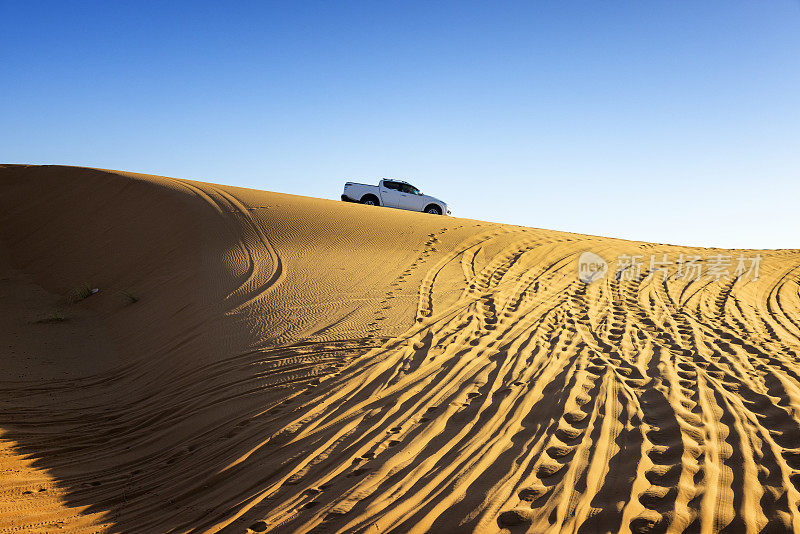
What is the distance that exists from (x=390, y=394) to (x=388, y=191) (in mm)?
14525

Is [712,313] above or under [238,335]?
above

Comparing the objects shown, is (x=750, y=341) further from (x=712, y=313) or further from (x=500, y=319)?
(x=500, y=319)

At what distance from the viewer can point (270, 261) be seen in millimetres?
10289

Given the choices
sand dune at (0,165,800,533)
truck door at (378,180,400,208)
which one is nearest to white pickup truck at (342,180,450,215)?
truck door at (378,180,400,208)

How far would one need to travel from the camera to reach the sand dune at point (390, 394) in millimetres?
3535

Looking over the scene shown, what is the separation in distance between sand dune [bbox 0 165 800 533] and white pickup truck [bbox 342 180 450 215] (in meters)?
7.17

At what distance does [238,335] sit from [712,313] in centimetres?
784

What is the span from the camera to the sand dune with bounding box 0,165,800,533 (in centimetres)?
354

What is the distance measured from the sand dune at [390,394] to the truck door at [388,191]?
23.4 ft

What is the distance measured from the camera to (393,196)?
19.1m

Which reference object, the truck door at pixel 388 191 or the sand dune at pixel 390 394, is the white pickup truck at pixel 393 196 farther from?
the sand dune at pixel 390 394

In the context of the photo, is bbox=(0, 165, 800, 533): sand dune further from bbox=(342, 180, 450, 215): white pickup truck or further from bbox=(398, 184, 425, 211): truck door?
bbox=(398, 184, 425, 211): truck door

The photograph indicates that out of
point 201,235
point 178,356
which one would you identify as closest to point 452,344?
point 178,356

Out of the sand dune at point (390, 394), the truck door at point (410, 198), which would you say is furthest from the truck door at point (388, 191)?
the sand dune at point (390, 394)
